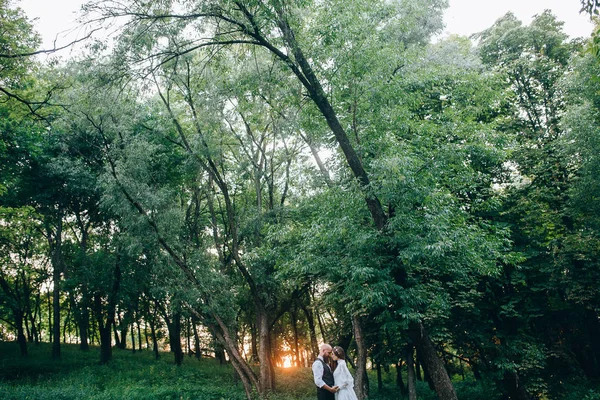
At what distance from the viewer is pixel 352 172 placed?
1082 centimetres

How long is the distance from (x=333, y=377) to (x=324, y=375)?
0.18 m

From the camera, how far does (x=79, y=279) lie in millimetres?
19094

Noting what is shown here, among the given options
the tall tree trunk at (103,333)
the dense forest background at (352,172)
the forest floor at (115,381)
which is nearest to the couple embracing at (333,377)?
the dense forest background at (352,172)

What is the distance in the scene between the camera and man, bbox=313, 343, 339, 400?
627 cm

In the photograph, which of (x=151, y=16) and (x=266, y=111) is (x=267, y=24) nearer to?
(x=151, y=16)

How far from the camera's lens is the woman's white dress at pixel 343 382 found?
6.28 m

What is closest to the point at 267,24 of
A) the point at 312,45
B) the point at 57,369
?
the point at 312,45

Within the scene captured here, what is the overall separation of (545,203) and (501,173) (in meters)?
2.03

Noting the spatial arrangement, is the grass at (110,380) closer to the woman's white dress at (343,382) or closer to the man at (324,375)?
the man at (324,375)

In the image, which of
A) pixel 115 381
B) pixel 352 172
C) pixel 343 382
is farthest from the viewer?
pixel 115 381

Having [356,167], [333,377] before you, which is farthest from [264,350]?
[333,377]

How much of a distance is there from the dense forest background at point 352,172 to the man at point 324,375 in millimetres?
2144

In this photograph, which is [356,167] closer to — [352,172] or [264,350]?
[352,172]

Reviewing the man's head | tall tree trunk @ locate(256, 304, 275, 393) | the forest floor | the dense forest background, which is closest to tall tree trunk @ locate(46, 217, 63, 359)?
the dense forest background
